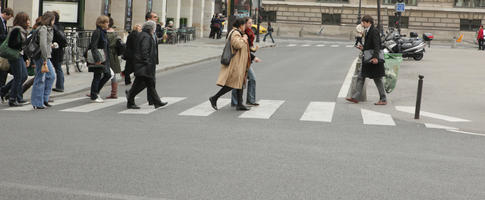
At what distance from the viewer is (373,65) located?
14.4m

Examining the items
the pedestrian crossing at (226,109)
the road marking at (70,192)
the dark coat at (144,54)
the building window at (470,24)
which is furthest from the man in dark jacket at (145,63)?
the building window at (470,24)

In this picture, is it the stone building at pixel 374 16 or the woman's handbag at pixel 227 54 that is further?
the stone building at pixel 374 16

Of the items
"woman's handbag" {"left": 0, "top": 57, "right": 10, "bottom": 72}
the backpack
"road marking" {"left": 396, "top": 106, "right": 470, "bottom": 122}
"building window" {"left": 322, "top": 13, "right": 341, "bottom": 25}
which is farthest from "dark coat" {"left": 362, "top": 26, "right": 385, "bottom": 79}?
"building window" {"left": 322, "top": 13, "right": 341, "bottom": 25}

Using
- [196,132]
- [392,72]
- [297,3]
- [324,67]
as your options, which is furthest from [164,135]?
[297,3]

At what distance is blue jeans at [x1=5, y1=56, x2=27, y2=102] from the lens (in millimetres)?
12930

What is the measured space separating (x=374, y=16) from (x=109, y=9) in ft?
134

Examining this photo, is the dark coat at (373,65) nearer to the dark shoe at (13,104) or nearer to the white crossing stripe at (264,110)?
the white crossing stripe at (264,110)

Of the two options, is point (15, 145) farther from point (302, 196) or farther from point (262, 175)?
point (302, 196)

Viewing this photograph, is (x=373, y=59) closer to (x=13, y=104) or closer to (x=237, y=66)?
(x=237, y=66)

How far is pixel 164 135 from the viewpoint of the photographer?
977cm

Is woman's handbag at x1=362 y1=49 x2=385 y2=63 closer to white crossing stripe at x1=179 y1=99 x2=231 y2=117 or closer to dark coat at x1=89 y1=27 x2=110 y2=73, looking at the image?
white crossing stripe at x1=179 y1=99 x2=231 y2=117

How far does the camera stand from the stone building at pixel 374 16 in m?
69.0

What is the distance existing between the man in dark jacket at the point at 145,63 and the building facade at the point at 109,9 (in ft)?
45.2

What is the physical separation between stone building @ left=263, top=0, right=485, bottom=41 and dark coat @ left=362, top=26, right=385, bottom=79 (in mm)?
53144
